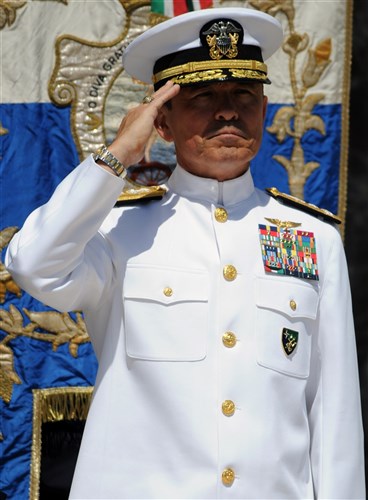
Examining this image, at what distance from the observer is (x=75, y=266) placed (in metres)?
2.50

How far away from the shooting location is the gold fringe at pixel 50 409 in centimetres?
356

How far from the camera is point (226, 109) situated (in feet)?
8.64

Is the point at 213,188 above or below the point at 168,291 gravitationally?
above

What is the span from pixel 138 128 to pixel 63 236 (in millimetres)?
344

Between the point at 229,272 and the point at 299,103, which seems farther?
the point at 299,103

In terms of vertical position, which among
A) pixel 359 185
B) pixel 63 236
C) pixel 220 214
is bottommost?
pixel 63 236

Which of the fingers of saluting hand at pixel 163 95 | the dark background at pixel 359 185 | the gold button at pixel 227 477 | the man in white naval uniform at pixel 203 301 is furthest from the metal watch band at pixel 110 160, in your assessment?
the dark background at pixel 359 185

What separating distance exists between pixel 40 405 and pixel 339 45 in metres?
1.72

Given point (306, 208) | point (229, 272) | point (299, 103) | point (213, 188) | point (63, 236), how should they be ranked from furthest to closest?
point (299, 103) → point (306, 208) → point (213, 188) → point (229, 272) → point (63, 236)

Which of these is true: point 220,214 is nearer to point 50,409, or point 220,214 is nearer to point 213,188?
point 213,188

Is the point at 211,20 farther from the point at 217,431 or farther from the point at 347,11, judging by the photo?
the point at 347,11

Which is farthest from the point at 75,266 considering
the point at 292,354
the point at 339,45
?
the point at 339,45

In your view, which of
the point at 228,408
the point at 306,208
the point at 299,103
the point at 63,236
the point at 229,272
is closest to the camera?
the point at 63,236

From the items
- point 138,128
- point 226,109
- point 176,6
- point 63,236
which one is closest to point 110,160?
point 138,128
